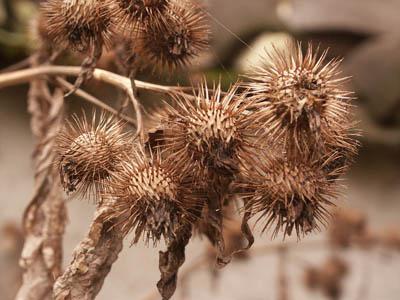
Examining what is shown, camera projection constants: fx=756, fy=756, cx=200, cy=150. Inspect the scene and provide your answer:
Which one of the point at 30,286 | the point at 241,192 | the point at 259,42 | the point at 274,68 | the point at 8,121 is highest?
the point at 259,42

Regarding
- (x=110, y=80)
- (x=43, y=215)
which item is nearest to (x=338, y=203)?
(x=43, y=215)

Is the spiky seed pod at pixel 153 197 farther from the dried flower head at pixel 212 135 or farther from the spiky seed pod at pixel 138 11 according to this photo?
the spiky seed pod at pixel 138 11

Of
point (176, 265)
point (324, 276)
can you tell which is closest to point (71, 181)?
point (176, 265)

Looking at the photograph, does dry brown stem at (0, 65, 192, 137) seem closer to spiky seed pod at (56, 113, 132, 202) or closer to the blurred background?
spiky seed pod at (56, 113, 132, 202)

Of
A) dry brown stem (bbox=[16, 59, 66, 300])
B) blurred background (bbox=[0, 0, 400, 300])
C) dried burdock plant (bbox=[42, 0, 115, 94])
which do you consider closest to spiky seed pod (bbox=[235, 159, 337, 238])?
dried burdock plant (bbox=[42, 0, 115, 94])

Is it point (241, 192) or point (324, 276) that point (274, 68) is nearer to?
point (241, 192)

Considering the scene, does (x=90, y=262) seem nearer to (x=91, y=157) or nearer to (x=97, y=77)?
(x=91, y=157)
